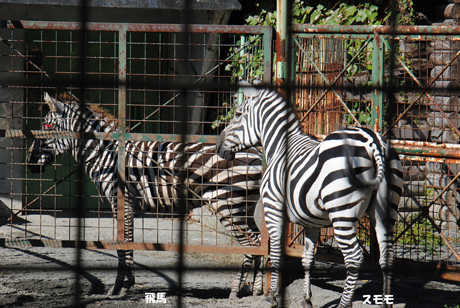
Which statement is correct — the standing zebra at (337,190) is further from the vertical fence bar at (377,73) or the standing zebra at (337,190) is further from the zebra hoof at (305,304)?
the vertical fence bar at (377,73)

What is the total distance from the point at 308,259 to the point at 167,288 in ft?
4.92

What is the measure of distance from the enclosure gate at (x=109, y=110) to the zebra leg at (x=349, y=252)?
1.01m

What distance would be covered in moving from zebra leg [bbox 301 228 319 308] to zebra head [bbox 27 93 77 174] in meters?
2.80

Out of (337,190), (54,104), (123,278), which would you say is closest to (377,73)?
(337,190)

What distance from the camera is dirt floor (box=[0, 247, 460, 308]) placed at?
4.11m

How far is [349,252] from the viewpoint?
3379 mm

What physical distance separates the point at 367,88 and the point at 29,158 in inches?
170

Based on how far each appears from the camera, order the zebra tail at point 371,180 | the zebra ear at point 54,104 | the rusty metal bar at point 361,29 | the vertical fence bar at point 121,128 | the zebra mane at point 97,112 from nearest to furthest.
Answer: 1. the zebra tail at point 371,180
2. the rusty metal bar at point 361,29
3. the vertical fence bar at point 121,128
4. the zebra ear at point 54,104
5. the zebra mane at point 97,112

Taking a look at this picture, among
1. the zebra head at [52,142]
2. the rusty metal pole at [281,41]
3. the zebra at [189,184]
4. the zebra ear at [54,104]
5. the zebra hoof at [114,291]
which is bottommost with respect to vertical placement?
the zebra hoof at [114,291]

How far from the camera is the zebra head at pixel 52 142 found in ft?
16.3

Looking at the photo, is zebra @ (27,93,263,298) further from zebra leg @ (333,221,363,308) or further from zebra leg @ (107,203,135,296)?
zebra leg @ (333,221,363,308)

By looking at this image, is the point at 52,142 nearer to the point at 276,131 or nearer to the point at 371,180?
the point at 276,131

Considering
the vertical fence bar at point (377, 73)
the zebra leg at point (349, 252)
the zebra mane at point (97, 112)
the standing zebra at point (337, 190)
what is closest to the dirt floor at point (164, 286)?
the zebra leg at point (349, 252)

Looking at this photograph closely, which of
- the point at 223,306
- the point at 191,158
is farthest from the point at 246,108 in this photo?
the point at 223,306
